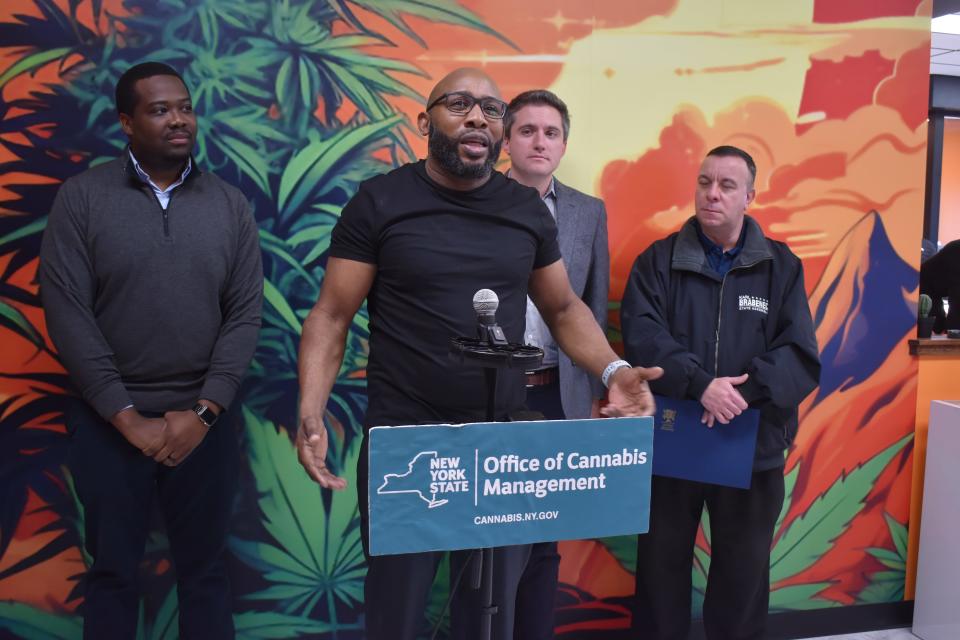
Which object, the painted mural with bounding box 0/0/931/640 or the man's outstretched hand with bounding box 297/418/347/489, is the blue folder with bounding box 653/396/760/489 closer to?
the painted mural with bounding box 0/0/931/640

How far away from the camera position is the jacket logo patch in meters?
2.71

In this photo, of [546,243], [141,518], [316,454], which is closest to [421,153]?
[546,243]

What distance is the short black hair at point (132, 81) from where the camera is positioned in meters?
2.39

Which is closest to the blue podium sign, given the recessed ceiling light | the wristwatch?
the wristwatch

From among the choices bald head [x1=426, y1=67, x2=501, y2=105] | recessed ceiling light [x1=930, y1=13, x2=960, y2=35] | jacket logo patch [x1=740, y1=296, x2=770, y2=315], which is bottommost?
jacket logo patch [x1=740, y1=296, x2=770, y2=315]

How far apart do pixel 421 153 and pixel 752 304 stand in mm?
1232

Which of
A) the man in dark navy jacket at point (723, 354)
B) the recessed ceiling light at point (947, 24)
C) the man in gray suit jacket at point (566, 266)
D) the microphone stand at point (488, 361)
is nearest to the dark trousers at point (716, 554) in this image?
the man in dark navy jacket at point (723, 354)

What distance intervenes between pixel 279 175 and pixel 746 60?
182 cm

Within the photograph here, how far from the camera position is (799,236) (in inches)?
131

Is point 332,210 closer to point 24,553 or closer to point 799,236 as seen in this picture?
point 24,553

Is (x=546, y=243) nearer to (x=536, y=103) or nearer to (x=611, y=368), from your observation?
(x=611, y=368)

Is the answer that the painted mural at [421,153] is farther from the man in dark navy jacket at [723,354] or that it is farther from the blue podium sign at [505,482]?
the blue podium sign at [505,482]

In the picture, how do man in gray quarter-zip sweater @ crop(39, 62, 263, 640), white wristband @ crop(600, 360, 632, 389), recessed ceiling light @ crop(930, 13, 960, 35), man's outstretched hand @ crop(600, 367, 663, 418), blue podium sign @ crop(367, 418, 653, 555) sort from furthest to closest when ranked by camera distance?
recessed ceiling light @ crop(930, 13, 960, 35)
man in gray quarter-zip sweater @ crop(39, 62, 263, 640)
white wristband @ crop(600, 360, 632, 389)
man's outstretched hand @ crop(600, 367, 663, 418)
blue podium sign @ crop(367, 418, 653, 555)

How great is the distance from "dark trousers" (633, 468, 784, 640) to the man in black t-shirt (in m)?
1.06
